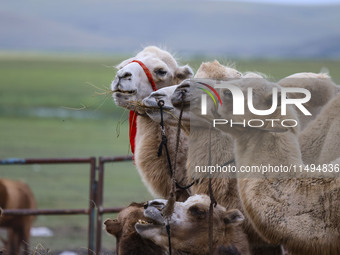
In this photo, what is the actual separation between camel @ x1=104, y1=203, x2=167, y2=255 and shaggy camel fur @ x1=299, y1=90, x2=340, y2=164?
140cm

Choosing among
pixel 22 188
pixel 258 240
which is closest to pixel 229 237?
pixel 258 240

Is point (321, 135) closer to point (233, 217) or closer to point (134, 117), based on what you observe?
point (233, 217)

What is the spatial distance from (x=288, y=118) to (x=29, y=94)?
65.9 m

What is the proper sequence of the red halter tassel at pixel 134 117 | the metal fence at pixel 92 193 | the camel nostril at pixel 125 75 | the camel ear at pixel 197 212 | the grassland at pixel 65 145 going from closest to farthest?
the camel ear at pixel 197 212 → the camel nostril at pixel 125 75 → the red halter tassel at pixel 134 117 → the metal fence at pixel 92 193 → the grassland at pixel 65 145

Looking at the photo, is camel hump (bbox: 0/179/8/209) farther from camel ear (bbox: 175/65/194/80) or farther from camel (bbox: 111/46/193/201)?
camel ear (bbox: 175/65/194/80)

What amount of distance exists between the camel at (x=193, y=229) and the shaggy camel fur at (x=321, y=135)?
0.89 meters

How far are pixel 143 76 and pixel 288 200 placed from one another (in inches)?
85.0

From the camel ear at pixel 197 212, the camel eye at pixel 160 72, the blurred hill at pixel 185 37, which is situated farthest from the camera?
the blurred hill at pixel 185 37

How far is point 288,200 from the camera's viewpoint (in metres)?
4.25

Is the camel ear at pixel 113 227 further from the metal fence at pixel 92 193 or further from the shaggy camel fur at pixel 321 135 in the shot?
the metal fence at pixel 92 193

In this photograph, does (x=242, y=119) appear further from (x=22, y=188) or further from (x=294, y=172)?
(x=22, y=188)

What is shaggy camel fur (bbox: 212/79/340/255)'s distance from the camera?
4.21m

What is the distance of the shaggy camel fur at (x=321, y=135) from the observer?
512 centimetres

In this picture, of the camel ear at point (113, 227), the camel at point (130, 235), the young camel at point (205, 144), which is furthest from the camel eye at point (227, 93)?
the camel ear at point (113, 227)
